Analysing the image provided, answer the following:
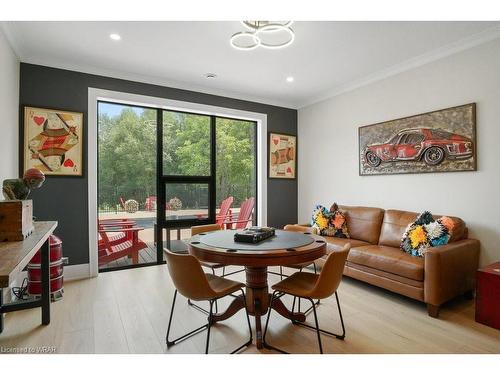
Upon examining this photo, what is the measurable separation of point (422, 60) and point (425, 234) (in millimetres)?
2017

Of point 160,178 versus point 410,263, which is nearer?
point 410,263

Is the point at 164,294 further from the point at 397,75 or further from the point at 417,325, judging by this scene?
the point at 397,75

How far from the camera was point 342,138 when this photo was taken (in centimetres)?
438

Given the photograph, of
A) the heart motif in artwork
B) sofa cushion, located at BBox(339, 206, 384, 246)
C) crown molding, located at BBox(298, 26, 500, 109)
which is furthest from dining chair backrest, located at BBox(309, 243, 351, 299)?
the heart motif in artwork

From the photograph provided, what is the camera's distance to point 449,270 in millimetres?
2527

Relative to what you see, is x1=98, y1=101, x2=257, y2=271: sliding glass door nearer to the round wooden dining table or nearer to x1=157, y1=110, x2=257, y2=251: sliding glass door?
x1=157, y1=110, x2=257, y2=251: sliding glass door

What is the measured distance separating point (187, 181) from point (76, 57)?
2053mm

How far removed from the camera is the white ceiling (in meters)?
2.65

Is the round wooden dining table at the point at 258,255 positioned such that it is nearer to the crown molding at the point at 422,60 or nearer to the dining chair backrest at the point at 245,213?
the dining chair backrest at the point at 245,213

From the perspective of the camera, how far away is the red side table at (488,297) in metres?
2.26

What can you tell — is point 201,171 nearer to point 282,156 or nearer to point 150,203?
point 150,203

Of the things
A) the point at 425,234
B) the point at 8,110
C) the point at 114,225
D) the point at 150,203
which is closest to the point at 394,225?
the point at 425,234

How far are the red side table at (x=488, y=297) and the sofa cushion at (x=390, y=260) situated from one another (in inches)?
16.6

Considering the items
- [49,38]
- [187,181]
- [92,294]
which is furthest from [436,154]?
[49,38]
